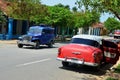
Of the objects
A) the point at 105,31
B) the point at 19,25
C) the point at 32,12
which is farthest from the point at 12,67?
the point at 105,31

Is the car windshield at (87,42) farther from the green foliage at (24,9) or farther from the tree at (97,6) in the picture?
the green foliage at (24,9)

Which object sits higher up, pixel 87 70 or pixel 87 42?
pixel 87 42

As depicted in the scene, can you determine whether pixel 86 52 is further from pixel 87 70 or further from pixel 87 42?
pixel 87 70

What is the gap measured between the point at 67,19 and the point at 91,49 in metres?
38.1

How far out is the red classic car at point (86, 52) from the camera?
643 inches

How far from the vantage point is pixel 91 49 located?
16641 millimetres

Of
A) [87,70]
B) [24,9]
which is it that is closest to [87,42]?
A: [87,70]

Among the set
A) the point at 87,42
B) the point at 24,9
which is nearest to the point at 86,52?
the point at 87,42

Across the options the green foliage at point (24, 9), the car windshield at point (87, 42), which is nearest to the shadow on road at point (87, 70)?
the car windshield at point (87, 42)

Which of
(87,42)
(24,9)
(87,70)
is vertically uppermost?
(24,9)

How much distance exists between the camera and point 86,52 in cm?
1633

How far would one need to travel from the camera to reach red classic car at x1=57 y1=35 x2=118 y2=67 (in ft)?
53.6

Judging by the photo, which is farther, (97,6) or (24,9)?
(24,9)

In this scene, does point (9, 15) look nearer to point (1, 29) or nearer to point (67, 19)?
point (1, 29)
